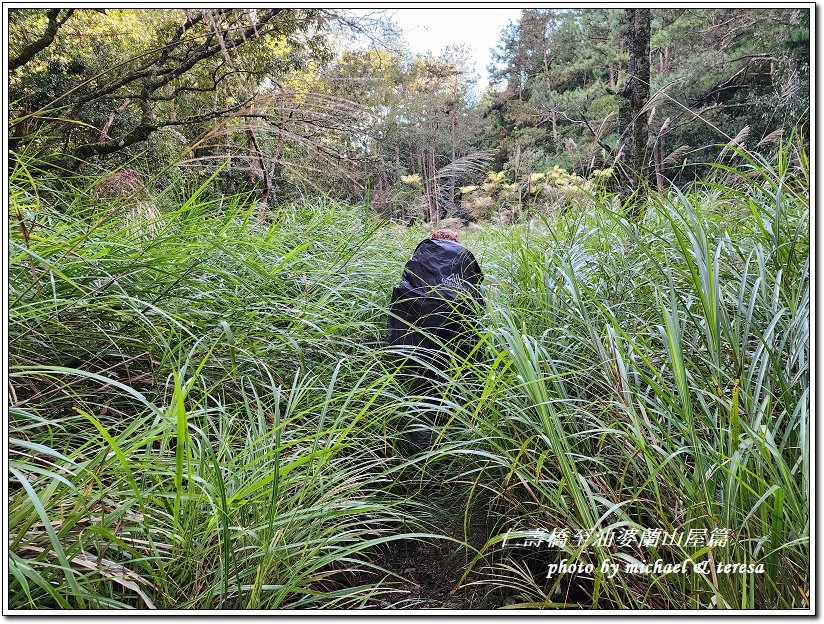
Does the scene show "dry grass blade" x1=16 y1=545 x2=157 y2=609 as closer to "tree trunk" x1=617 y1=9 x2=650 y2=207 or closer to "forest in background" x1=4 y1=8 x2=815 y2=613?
"forest in background" x1=4 y1=8 x2=815 y2=613

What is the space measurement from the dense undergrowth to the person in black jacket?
0.11 m

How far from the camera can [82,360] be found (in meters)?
1.07

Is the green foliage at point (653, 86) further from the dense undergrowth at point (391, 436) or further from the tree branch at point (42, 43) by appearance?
the tree branch at point (42, 43)

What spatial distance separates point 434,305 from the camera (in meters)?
1.58

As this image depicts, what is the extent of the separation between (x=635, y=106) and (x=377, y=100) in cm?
173

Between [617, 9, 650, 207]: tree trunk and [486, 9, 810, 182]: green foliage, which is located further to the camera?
[617, 9, 650, 207]: tree trunk

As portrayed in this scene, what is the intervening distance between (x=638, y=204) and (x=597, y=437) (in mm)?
1662

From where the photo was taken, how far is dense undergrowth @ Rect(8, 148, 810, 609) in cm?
67

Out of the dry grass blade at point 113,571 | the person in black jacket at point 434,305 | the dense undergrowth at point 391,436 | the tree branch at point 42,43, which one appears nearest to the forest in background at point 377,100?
the tree branch at point 42,43

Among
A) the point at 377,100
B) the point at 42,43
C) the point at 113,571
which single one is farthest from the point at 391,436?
the point at 377,100

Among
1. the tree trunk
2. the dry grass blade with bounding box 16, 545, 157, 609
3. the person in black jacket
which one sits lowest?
the dry grass blade with bounding box 16, 545, 157, 609

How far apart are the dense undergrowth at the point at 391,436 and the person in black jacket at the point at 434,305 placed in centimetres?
11

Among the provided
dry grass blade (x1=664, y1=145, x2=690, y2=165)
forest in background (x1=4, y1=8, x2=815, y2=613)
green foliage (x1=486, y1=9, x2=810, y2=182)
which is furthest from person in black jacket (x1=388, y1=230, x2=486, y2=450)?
dry grass blade (x1=664, y1=145, x2=690, y2=165)

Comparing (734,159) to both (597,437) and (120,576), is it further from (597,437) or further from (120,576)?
(120,576)
